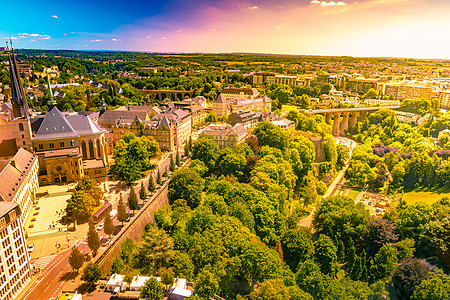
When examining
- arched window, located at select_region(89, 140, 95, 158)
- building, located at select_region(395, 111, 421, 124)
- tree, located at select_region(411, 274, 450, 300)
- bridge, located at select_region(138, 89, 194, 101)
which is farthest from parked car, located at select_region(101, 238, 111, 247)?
bridge, located at select_region(138, 89, 194, 101)

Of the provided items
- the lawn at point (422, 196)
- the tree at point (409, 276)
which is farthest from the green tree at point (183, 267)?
the lawn at point (422, 196)

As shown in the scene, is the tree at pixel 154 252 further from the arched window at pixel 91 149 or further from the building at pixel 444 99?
the building at pixel 444 99

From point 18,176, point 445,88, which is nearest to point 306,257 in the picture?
point 18,176

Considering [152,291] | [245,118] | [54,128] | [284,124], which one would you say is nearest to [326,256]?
[152,291]

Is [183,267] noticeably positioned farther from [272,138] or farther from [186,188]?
[272,138]

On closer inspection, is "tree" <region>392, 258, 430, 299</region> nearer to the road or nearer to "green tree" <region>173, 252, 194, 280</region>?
"green tree" <region>173, 252, 194, 280</region>

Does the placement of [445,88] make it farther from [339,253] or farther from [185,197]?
[185,197]
